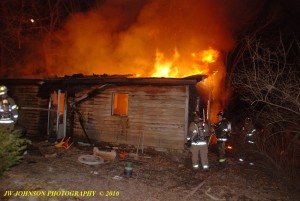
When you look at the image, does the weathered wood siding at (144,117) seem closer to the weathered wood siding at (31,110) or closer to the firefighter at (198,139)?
the firefighter at (198,139)

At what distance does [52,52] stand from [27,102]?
11.4 meters

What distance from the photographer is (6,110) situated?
8.49 meters

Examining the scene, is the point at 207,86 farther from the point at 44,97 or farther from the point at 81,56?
the point at 81,56

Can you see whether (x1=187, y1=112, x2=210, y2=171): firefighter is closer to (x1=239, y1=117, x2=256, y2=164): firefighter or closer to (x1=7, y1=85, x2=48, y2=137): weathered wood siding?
(x1=239, y1=117, x2=256, y2=164): firefighter

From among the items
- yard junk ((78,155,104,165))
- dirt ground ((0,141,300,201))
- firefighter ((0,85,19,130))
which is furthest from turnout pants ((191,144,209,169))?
firefighter ((0,85,19,130))

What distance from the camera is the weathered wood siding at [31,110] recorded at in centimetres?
1459

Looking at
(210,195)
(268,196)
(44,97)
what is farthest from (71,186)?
(44,97)

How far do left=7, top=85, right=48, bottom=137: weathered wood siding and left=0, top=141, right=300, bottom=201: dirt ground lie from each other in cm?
424

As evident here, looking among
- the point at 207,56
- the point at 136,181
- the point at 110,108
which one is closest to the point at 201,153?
the point at 136,181

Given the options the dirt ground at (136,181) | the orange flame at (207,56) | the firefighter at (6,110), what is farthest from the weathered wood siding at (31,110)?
the orange flame at (207,56)

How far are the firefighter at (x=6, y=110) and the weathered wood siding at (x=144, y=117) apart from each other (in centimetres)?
459

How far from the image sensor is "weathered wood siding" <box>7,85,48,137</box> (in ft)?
47.9

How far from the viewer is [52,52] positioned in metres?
25.0

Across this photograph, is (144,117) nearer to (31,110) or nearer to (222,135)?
(222,135)
